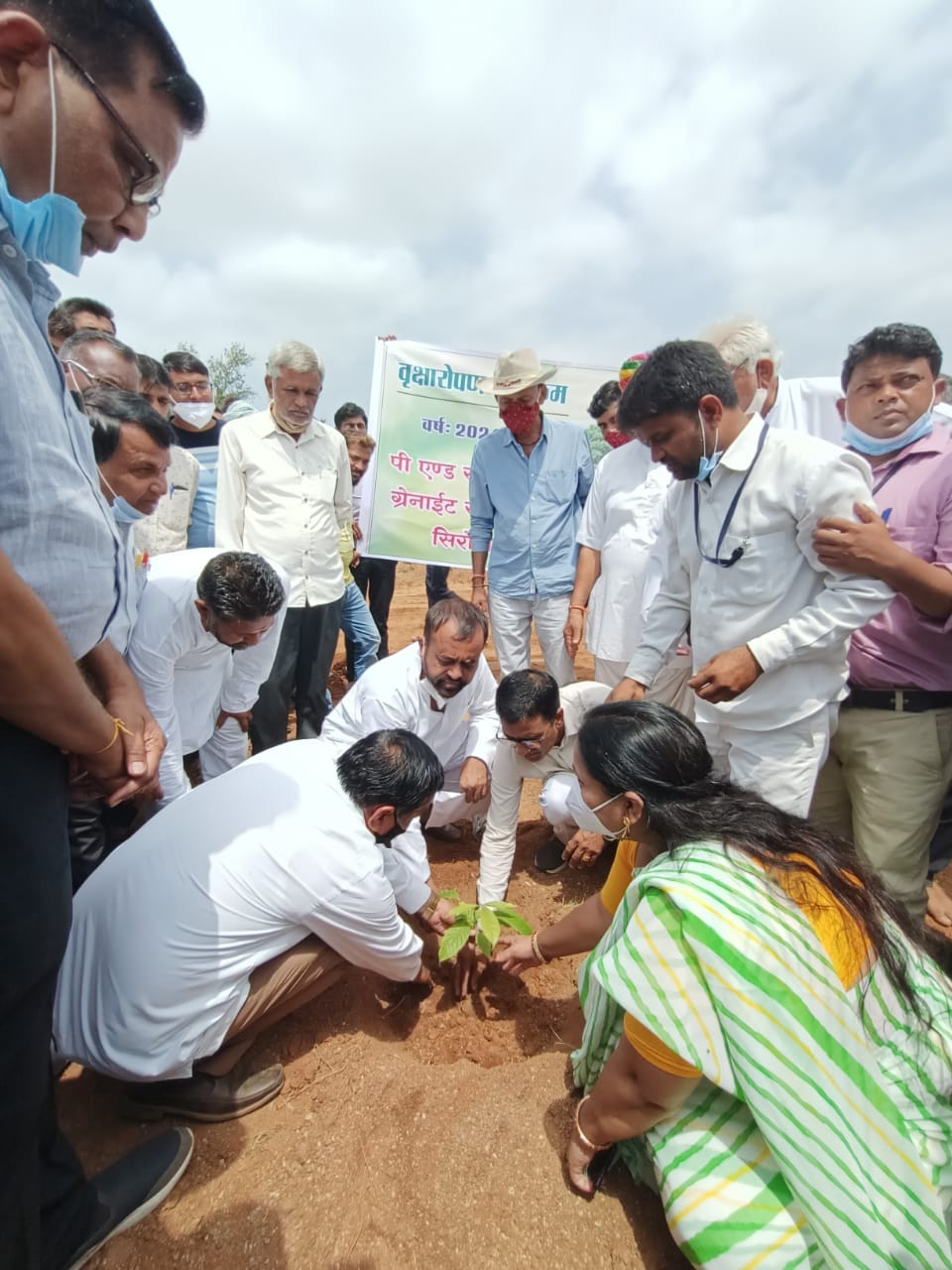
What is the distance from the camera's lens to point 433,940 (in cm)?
271

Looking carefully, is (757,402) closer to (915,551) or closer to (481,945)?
(915,551)

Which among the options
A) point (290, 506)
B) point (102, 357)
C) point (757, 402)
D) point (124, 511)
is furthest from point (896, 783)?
point (102, 357)

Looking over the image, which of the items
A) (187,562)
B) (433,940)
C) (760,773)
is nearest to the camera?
(760,773)

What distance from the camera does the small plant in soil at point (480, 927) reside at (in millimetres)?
2281

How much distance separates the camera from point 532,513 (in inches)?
157

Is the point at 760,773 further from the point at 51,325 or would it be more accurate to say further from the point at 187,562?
the point at 51,325

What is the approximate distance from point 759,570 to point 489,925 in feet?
4.99

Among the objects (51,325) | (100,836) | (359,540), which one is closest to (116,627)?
(100,836)

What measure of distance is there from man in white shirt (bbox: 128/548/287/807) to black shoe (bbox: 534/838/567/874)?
177 cm

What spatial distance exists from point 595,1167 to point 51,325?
14.0ft

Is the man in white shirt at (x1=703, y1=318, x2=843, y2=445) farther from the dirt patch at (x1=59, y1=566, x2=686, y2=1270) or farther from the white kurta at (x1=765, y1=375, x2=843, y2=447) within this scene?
the dirt patch at (x1=59, y1=566, x2=686, y2=1270)

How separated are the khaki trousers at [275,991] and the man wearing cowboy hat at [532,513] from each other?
2222 millimetres

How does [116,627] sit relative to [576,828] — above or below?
above

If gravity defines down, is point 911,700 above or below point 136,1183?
above
